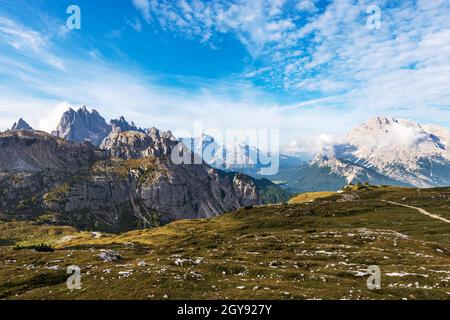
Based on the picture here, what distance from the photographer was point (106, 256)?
210 ft

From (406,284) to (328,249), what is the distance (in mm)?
28673

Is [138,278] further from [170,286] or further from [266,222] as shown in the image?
[266,222]

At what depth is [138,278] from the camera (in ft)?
139

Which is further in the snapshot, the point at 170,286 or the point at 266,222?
the point at 266,222

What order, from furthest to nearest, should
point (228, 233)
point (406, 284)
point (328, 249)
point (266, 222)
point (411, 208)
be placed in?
point (411, 208)
point (266, 222)
point (228, 233)
point (328, 249)
point (406, 284)

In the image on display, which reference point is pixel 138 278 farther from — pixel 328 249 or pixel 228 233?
pixel 228 233

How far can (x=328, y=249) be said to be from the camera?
6850cm

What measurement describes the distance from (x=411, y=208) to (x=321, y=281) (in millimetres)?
111825

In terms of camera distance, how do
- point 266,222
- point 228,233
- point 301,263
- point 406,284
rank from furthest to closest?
point 266,222 < point 228,233 < point 301,263 < point 406,284
